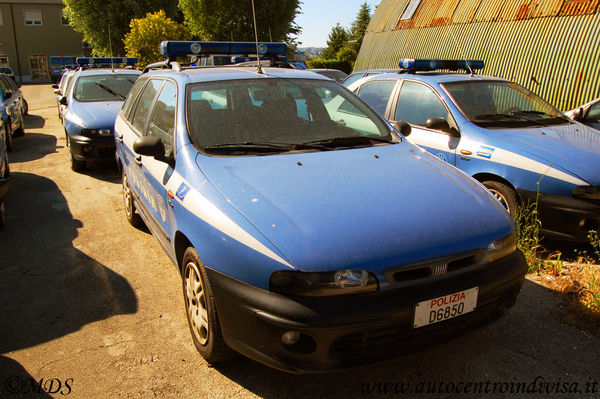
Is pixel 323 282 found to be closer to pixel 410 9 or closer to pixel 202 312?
pixel 202 312

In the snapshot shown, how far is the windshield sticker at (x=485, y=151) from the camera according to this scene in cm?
456

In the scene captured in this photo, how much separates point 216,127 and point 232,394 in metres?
1.74

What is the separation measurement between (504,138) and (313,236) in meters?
3.10

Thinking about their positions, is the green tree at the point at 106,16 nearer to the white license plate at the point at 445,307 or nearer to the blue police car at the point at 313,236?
the blue police car at the point at 313,236

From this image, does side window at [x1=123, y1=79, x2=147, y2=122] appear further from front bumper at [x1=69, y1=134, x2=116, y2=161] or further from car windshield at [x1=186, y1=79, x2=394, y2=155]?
front bumper at [x1=69, y1=134, x2=116, y2=161]

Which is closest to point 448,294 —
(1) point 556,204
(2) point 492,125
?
(1) point 556,204

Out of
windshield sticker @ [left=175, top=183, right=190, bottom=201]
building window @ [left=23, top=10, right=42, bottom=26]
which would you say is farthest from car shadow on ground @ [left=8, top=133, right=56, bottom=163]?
building window @ [left=23, top=10, right=42, bottom=26]

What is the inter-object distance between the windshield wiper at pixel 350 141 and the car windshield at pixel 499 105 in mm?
1870

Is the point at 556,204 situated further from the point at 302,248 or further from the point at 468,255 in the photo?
the point at 302,248

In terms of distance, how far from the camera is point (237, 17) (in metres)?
25.5

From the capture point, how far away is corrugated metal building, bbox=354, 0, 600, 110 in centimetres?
990

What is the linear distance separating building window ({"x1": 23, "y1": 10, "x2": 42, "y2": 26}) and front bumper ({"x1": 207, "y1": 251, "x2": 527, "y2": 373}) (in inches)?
2151

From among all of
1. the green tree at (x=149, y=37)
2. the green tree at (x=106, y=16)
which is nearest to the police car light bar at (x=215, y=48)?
the green tree at (x=149, y=37)

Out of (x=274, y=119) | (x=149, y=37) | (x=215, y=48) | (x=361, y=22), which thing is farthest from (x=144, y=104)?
(x=361, y=22)
